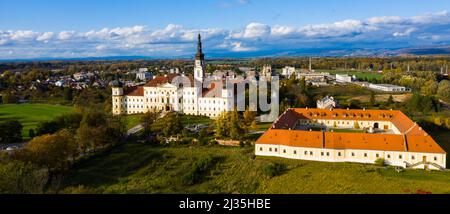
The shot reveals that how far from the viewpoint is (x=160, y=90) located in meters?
60.4

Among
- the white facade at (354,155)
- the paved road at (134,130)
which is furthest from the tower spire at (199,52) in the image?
the white facade at (354,155)

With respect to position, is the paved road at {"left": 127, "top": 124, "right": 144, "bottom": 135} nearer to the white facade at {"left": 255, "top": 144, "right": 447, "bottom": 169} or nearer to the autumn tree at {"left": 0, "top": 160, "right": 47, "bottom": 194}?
the white facade at {"left": 255, "top": 144, "right": 447, "bottom": 169}

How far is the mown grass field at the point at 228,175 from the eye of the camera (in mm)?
26609

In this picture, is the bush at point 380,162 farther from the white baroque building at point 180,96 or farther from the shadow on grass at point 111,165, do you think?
the white baroque building at point 180,96

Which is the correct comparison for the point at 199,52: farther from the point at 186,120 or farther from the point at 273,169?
the point at 273,169

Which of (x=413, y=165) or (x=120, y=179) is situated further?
(x=120, y=179)

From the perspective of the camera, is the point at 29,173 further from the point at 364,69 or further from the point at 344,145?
the point at 364,69

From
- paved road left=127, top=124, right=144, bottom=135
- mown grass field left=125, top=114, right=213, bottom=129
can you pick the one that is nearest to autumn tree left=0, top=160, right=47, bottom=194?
paved road left=127, top=124, right=144, bottom=135

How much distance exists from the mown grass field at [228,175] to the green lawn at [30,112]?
73.2 ft

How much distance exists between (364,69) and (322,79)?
59.0m

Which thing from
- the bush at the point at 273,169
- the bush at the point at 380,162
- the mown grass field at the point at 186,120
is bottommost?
the bush at the point at 273,169

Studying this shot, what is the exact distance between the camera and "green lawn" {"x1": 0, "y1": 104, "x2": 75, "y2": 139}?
59.7 metres
